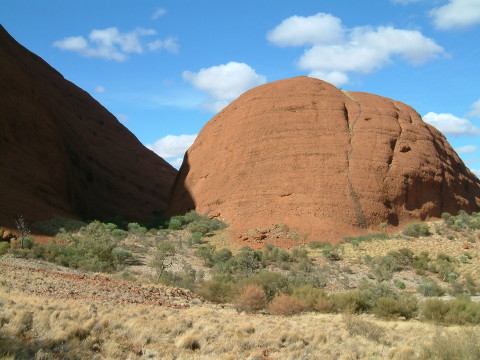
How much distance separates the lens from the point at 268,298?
15.6 m

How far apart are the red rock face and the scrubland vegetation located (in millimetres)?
1740

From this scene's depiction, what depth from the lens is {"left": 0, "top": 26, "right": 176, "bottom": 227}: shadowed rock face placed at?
95.8ft

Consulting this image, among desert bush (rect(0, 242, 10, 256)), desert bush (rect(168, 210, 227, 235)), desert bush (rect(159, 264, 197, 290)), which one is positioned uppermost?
desert bush (rect(168, 210, 227, 235))

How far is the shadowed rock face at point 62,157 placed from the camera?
29.2 m

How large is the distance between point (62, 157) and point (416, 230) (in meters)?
22.4

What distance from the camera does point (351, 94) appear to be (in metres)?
37.1

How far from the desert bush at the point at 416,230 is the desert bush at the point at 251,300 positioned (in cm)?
1553

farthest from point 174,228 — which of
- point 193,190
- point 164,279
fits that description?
point 164,279

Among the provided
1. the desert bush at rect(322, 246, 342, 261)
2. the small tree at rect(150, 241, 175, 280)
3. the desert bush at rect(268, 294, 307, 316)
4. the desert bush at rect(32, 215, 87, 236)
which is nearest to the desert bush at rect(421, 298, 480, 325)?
the desert bush at rect(268, 294, 307, 316)

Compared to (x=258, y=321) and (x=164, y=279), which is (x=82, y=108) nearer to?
(x=164, y=279)

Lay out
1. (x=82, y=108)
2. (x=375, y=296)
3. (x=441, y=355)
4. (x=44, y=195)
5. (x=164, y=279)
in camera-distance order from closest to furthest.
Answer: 1. (x=441, y=355)
2. (x=375, y=296)
3. (x=164, y=279)
4. (x=44, y=195)
5. (x=82, y=108)

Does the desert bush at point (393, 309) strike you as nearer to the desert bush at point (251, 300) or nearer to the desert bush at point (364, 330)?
the desert bush at point (251, 300)

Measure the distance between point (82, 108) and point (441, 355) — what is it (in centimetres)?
5130

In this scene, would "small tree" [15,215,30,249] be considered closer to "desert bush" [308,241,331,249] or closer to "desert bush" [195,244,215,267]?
"desert bush" [195,244,215,267]
